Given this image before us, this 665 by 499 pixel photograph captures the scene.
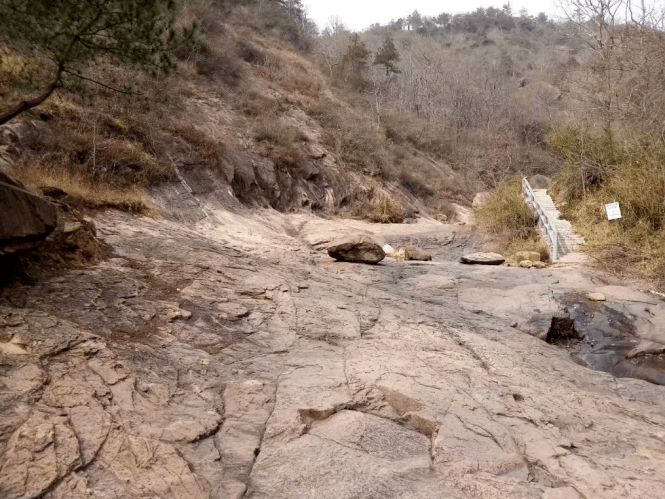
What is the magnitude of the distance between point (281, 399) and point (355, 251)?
6.44 meters

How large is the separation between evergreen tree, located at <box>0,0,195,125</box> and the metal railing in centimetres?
1086

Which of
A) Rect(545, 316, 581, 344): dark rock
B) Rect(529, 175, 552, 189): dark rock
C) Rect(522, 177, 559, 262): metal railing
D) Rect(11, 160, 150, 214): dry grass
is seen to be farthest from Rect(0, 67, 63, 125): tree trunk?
Rect(529, 175, 552, 189): dark rock

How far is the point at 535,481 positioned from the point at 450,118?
→ 4466 centimetres

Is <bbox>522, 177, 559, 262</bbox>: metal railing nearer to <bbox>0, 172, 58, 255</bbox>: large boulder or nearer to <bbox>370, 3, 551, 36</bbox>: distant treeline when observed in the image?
<bbox>0, 172, 58, 255</bbox>: large boulder

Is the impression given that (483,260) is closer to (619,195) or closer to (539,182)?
(619,195)

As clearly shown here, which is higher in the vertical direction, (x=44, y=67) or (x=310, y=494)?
(x=44, y=67)

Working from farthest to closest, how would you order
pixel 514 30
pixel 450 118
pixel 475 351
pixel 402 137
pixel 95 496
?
pixel 514 30 < pixel 450 118 < pixel 402 137 < pixel 475 351 < pixel 95 496

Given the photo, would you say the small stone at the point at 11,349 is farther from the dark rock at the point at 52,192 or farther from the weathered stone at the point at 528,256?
the weathered stone at the point at 528,256

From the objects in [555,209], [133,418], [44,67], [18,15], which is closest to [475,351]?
[133,418]

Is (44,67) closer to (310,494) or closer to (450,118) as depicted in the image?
(310,494)

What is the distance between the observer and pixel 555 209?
54.9 feet

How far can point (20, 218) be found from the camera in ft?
14.4

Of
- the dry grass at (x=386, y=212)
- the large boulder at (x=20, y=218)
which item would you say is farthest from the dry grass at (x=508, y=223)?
the large boulder at (x=20, y=218)

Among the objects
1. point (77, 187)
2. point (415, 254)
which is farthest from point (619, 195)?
point (77, 187)
